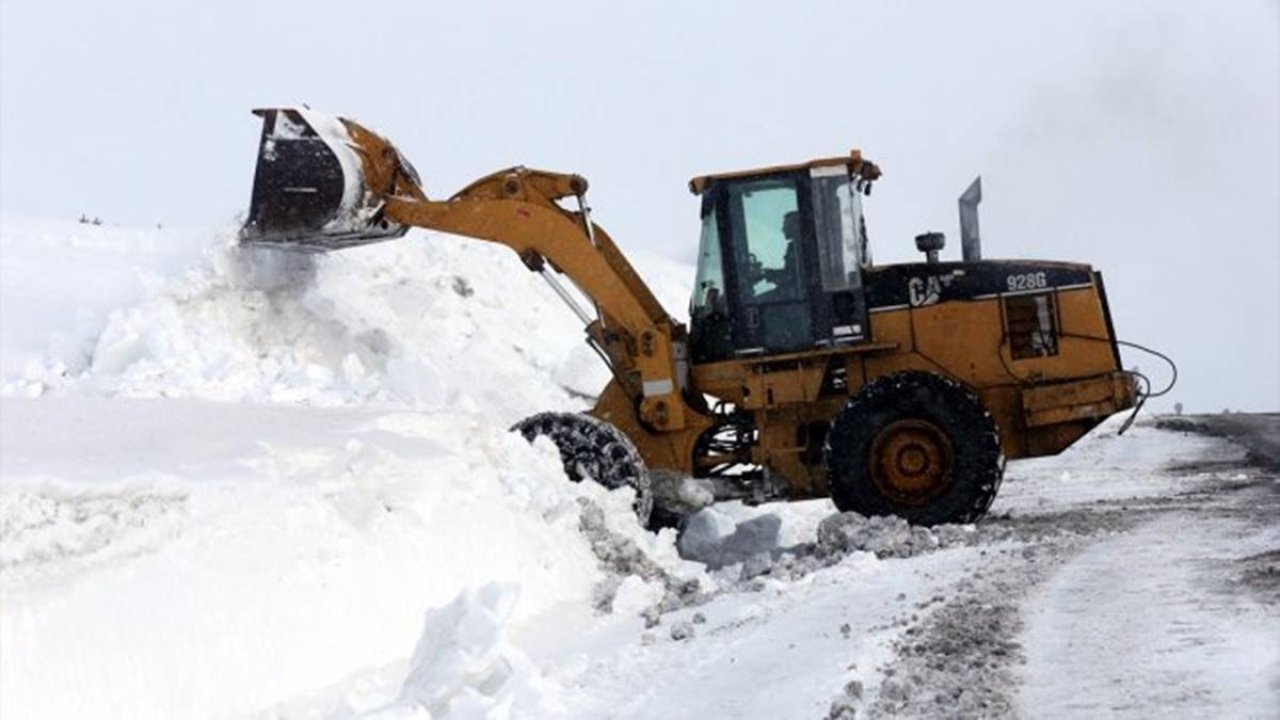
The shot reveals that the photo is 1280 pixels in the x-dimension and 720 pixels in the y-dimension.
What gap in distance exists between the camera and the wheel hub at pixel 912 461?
10.6m

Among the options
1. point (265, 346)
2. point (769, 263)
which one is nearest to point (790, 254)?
point (769, 263)

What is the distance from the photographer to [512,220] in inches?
458

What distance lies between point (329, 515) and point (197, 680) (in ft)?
4.61

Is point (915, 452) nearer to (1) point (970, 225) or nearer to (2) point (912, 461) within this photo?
(2) point (912, 461)

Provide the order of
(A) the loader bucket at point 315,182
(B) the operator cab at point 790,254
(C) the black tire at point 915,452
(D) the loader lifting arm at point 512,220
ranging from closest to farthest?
(C) the black tire at point 915,452 → (B) the operator cab at point 790,254 → (D) the loader lifting arm at point 512,220 → (A) the loader bucket at point 315,182

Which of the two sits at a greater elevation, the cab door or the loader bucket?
the loader bucket

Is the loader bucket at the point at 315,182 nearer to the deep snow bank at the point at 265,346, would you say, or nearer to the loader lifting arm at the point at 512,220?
the loader lifting arm at the point at 512,220

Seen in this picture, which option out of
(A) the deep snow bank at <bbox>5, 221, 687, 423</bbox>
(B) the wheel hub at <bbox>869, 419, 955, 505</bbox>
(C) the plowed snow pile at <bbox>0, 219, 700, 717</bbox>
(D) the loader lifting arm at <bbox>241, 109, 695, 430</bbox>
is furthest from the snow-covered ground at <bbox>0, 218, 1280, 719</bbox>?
(D) the loader lifting arm at <bbox>241, 109, 695, 430</bbox>

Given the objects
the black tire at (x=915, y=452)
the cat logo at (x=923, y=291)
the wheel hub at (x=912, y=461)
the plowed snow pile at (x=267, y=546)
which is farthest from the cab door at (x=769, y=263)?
the plowed snow pile at (x=267, y=546)

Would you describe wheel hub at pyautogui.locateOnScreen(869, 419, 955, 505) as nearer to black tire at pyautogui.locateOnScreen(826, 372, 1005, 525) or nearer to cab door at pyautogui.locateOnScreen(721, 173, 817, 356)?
black tire at pyautogui.locateOnScreen(826, 372, 1005, 525)

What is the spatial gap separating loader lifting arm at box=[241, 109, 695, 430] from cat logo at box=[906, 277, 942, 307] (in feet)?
5.49

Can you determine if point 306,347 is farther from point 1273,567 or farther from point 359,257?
point 1273,567

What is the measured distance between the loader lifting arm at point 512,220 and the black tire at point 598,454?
0.75 m

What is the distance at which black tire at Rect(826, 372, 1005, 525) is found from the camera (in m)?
10.5
